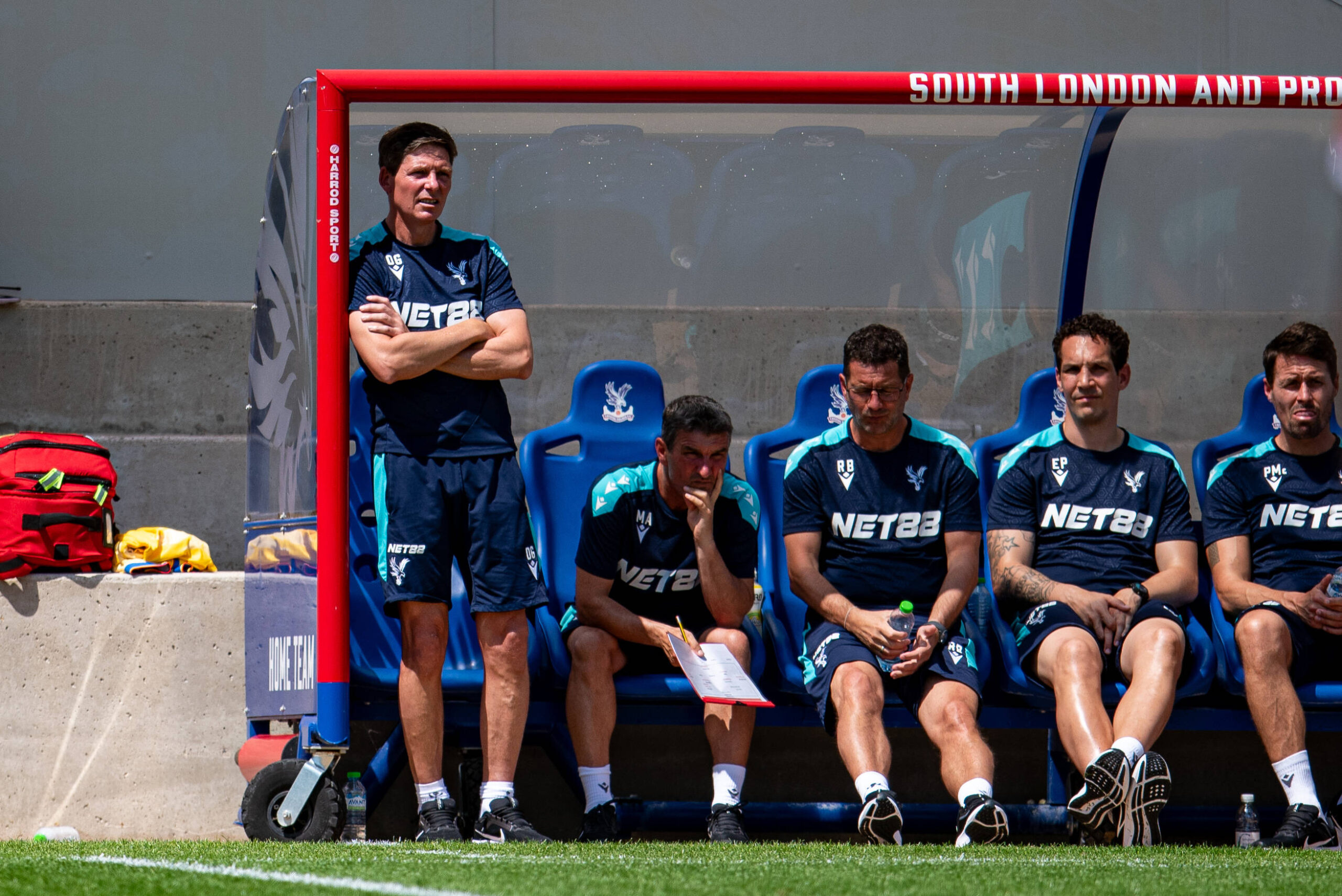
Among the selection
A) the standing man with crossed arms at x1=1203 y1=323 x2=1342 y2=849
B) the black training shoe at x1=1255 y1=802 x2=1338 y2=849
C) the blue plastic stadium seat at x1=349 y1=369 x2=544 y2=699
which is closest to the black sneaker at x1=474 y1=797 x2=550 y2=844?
the blue plastic stadium seat at x1=349 y1=369 x2=544 y2=699

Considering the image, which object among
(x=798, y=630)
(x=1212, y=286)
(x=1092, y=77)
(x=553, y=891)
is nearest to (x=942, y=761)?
(x=798, y=630)

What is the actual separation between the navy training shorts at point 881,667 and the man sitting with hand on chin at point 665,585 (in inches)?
7.6

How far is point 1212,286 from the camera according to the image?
16.6ft

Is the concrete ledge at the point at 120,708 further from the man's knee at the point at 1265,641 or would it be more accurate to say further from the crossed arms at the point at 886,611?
the man's knee at the point at 1265,641

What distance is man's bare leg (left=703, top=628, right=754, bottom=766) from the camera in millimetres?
3721

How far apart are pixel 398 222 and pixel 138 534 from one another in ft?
5.38

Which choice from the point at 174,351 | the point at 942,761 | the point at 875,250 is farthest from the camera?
the point at 174,351

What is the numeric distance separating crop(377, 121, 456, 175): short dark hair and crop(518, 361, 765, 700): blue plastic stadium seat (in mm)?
1016

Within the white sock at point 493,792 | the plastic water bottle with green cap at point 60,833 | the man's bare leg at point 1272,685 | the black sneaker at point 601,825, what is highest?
the man's bare leg at point 1272,685

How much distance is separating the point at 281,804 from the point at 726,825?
1118 mm

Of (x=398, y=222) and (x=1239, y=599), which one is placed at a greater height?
(x=398, y=222)

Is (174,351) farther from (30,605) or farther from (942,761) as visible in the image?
(942,761)

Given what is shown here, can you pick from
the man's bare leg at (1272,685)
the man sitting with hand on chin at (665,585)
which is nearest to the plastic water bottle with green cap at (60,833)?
the man sitting with hand on chin at (665,585)

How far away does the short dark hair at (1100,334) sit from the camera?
4.23 metres
